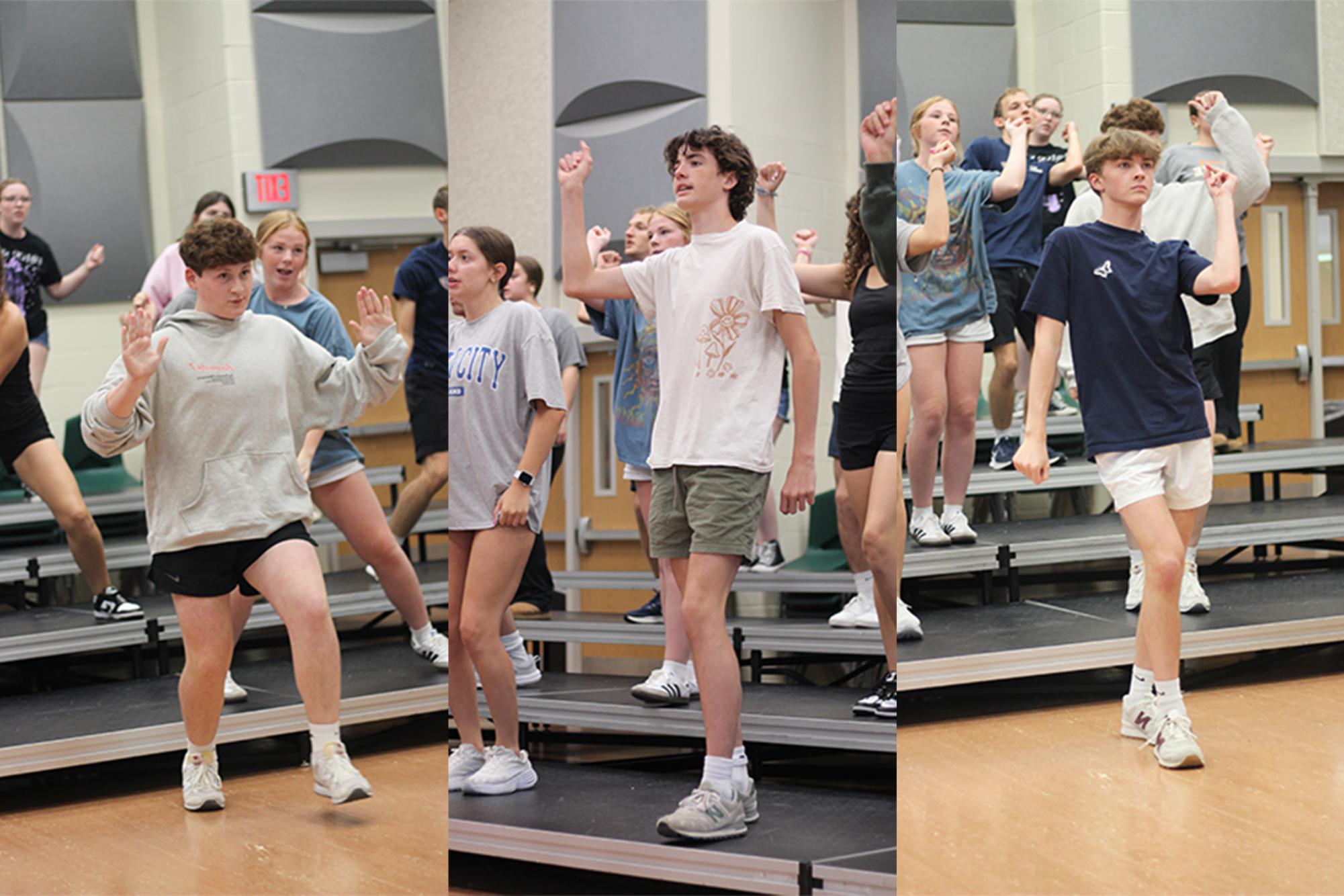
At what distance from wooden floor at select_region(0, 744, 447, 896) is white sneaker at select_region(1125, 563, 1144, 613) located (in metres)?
2.03

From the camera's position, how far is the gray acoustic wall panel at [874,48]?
7.11 ft

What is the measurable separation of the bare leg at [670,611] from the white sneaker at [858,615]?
33 centimetres

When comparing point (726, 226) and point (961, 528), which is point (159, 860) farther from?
point (961, 528)

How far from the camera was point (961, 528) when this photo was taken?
341cm

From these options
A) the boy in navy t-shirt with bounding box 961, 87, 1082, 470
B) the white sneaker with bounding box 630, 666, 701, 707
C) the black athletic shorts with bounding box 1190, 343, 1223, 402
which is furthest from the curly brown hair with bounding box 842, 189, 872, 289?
the black athletic shorts with bounding box 1190, 343, 1223, 402

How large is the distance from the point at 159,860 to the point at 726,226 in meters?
1.90

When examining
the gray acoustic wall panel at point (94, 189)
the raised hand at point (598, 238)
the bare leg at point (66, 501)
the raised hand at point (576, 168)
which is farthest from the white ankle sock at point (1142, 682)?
the gray acoustic wall panel at point (94, 189)

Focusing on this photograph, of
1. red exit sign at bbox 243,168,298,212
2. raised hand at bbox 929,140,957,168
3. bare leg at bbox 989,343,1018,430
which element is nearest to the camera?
raised hand at bbox 929,140,957,168

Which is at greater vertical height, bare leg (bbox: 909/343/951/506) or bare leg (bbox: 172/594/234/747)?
bare leg (bbox: 909/343/951/506)

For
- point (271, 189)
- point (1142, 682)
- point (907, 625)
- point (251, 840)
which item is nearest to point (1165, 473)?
point (1142, 682)

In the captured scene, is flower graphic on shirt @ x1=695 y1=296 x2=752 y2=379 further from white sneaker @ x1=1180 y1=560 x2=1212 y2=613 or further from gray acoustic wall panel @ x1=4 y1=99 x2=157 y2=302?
gray acoustic wall panel @ x1=4 y1=99 x2=157 y2=302

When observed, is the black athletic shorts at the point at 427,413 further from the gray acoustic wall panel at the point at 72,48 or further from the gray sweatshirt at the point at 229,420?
the gray acoustic wall panel at the point at 72,48

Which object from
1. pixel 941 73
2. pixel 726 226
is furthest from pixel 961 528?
pixel 726 226

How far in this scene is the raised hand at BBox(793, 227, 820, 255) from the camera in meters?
2.12
